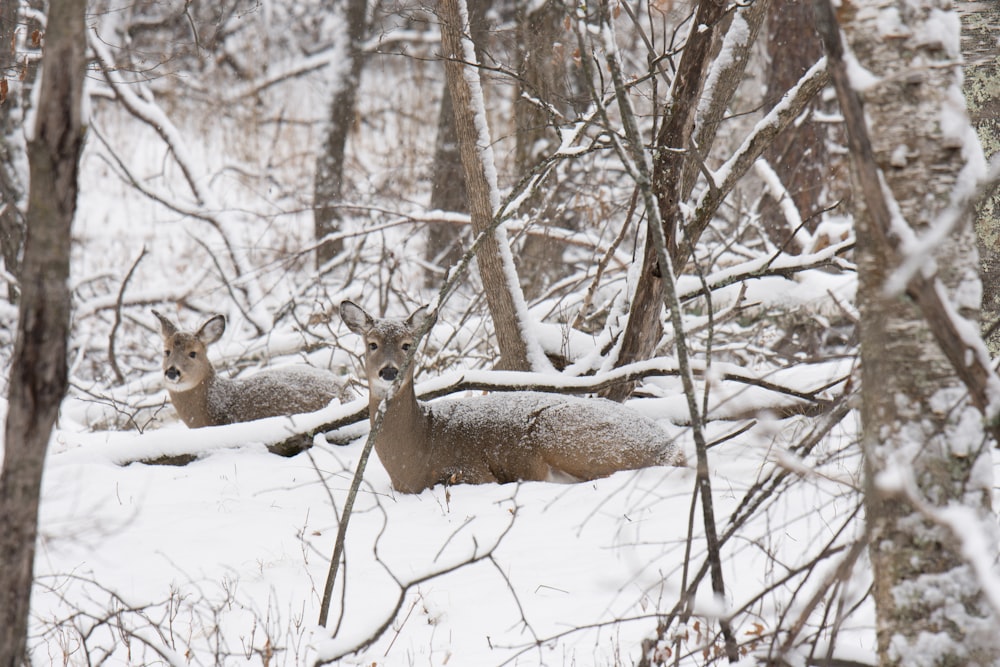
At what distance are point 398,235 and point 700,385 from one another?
927cm

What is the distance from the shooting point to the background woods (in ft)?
6.27

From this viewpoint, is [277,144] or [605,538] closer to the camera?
[605,538]

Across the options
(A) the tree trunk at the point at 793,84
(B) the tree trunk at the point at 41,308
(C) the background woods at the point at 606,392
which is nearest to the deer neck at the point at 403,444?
(C) the background woods at the point at 606,392

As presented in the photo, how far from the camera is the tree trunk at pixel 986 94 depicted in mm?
3697

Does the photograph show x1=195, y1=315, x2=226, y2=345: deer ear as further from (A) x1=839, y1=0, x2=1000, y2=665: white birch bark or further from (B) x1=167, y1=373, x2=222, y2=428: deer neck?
(A) x1=839, y1=0, x2=1000, y2=665: white birch bark

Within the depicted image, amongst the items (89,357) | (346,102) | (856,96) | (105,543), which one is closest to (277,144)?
(346,102)

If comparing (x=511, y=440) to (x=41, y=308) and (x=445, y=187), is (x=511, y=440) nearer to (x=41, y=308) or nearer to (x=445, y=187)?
(x=41, y=308)

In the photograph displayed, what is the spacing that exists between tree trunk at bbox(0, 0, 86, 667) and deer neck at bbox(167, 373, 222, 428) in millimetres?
5745

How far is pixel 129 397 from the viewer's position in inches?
351

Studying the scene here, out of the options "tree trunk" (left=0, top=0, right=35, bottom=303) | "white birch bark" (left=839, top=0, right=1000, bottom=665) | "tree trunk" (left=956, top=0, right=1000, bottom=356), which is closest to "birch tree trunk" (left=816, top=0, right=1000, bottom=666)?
"white birch bark" (left=839, top=0, right=1000, bottom=665)

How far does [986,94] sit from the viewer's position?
3.91 m

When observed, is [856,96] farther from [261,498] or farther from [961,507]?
[261,498]

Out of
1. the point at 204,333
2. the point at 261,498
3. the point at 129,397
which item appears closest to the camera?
the point at 261,498

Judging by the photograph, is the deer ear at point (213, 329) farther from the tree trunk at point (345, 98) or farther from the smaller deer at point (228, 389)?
the tree trunk at point (345, 98)
